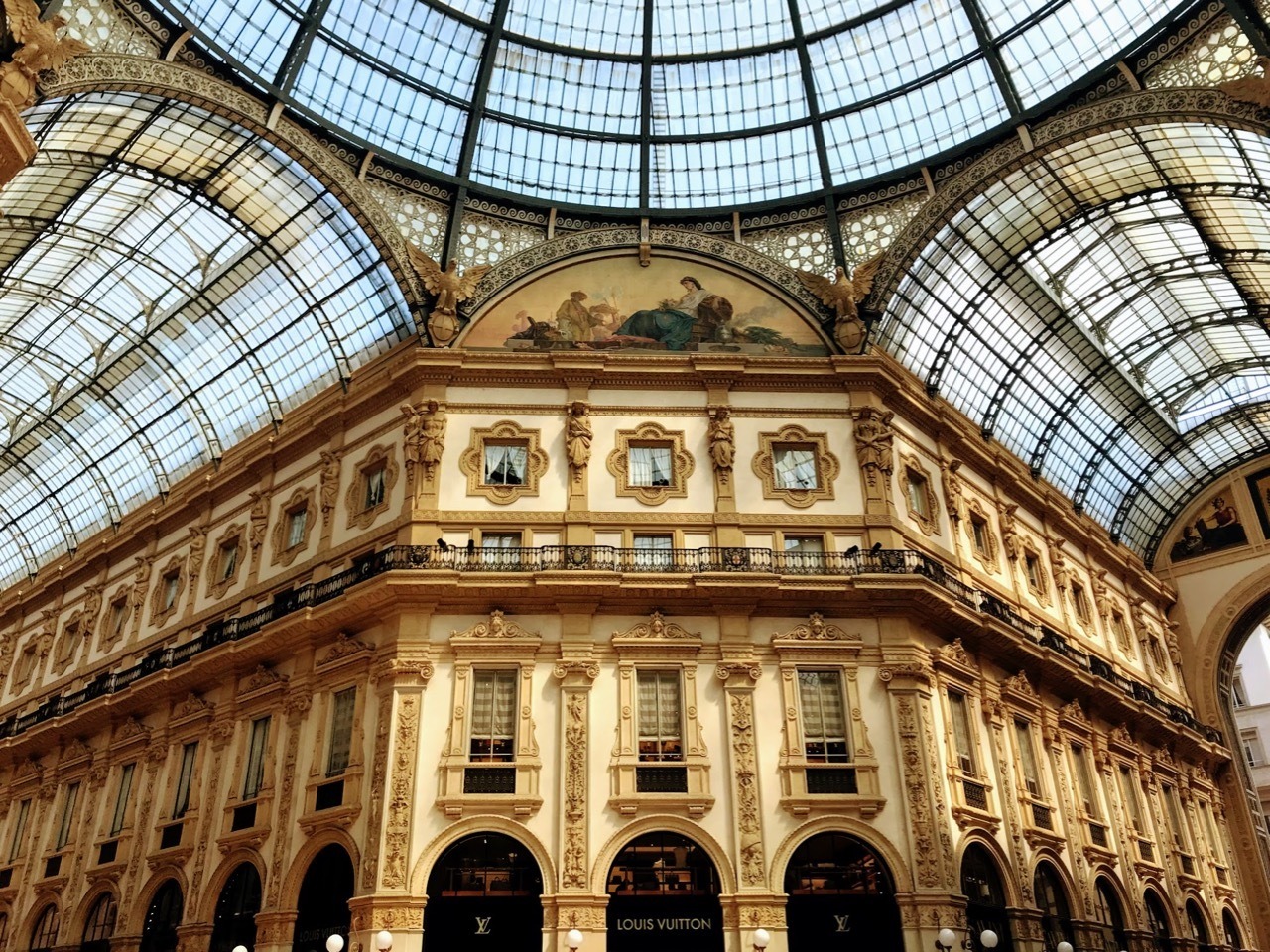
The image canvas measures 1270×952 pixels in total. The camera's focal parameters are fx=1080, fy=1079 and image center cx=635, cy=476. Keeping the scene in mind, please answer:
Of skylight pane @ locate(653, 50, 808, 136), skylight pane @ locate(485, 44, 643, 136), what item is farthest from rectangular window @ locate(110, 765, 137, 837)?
skylight pane @ locate(653, 50, 808, 136)

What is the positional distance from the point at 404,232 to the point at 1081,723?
29.0 m

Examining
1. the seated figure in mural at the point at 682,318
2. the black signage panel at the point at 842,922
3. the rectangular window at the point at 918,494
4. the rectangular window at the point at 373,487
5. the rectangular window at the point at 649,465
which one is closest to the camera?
the black signage panel at the point at 842,922

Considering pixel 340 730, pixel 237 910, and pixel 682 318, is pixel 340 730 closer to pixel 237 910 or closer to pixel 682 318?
pixel 237 910

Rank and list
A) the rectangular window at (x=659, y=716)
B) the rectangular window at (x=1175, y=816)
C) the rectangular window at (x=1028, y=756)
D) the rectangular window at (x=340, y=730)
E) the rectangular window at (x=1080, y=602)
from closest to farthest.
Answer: the rectangular window at (x=659, y=716) → the rectangular window at (x=340, y=730) → the rectangular window at (x=1028, y=756) → the rectangular window at (x=1175, y=816) → the rectangular window at (x=1080, y=602)

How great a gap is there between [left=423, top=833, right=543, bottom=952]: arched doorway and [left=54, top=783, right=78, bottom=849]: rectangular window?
63.2 ft

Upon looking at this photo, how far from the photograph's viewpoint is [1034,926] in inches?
1176

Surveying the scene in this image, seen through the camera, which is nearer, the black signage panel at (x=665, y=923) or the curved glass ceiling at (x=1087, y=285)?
the black signage panel at (x=665, y=923)

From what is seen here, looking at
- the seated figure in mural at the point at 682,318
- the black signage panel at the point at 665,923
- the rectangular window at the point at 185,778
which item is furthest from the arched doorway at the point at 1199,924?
the rectangular window at the point at 185,778

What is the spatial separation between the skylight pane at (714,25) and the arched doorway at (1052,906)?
28.5 m

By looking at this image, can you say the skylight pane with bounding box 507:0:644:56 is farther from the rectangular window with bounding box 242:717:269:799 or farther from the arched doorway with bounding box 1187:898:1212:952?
the arched doorway with bounding box 1187:898:1212:952

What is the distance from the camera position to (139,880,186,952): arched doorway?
32.2 metres

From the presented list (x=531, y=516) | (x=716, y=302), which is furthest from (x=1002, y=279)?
(x=531, y=516)

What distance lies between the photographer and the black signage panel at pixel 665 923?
2650 centimetres

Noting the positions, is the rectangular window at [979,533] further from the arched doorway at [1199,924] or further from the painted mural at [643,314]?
the arched doorway at [1199,924]
